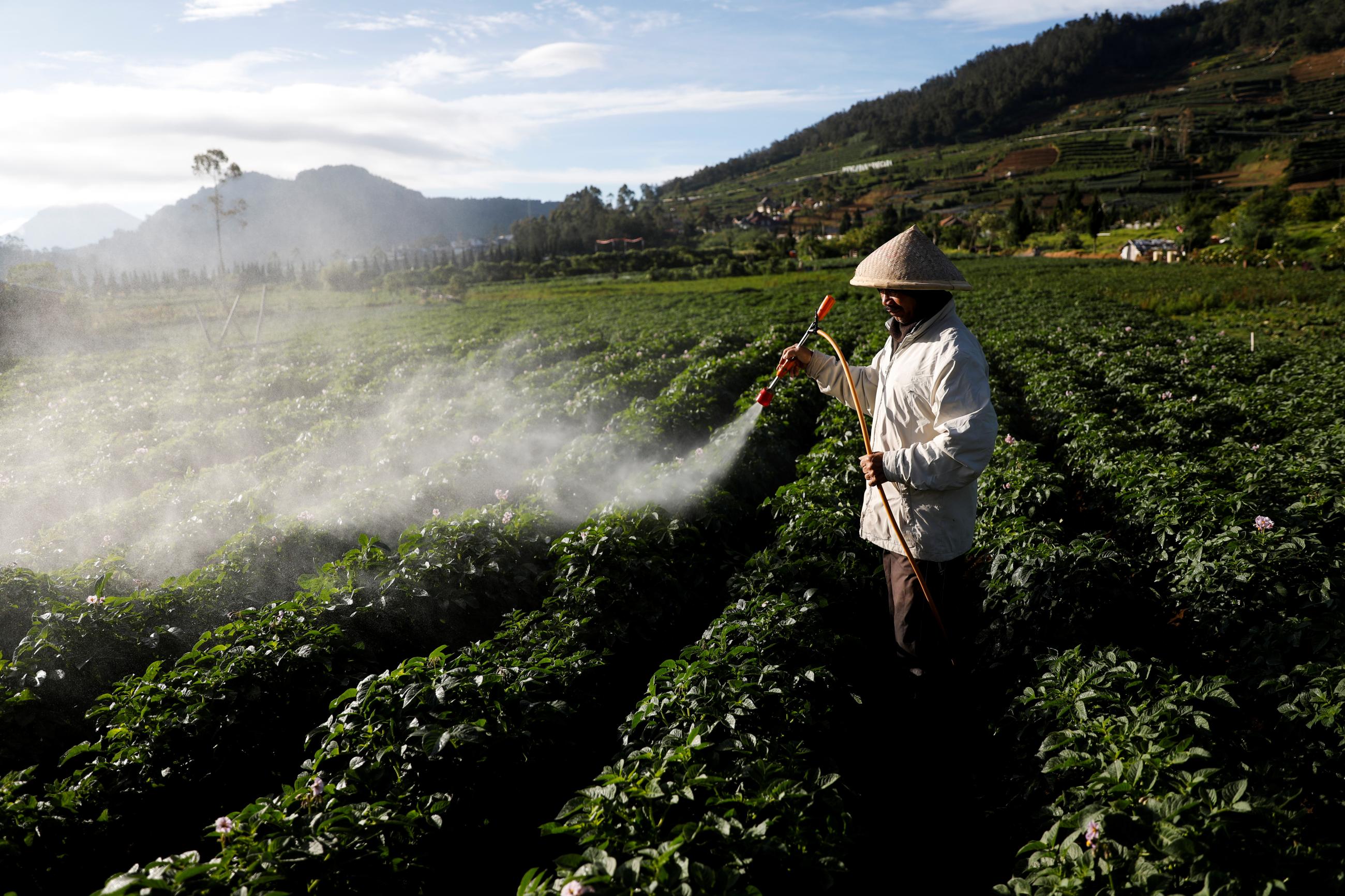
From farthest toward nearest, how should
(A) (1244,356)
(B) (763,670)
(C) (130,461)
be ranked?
(A) (1244,356) → (C) (130,461) → (B) (763,670)

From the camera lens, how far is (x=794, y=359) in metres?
4.66

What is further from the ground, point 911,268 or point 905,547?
point 911,268

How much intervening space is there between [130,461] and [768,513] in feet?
32.2

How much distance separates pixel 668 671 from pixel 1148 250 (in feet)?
263

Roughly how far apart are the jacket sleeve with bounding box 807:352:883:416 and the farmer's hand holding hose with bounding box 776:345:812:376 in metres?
0.05

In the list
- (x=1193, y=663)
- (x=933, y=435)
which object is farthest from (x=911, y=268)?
(x=1193, y=663)

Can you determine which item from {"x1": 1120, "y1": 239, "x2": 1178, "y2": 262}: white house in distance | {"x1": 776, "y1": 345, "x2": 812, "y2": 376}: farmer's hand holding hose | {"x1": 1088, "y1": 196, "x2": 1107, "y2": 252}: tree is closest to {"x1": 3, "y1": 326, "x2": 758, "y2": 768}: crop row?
{"x1": 776, "y1": 345, "x2": 812, "y2": 376}: farmer's hand holding hose

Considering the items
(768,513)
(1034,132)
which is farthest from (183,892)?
(1034,132)

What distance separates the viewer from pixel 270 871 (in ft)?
8.36

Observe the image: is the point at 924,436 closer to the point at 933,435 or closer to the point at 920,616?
the point at 933,435

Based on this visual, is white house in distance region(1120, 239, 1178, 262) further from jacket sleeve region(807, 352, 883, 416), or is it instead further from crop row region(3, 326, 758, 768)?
crop row region(3, 326, 758, 768)

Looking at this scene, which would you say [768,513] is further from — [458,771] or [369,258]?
[369,258]

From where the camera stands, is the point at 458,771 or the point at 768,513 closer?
the point at 458,771

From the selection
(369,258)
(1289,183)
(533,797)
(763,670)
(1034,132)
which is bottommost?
(533,797)
